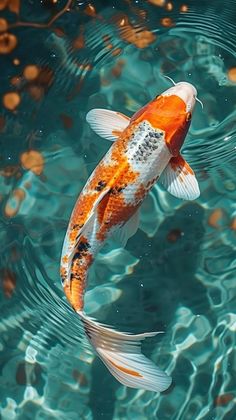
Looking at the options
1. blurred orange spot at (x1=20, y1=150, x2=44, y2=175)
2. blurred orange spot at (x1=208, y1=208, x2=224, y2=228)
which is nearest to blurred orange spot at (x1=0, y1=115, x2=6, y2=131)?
blurred orange spot at (x1=20, y1=150, x2=44, y2=175)

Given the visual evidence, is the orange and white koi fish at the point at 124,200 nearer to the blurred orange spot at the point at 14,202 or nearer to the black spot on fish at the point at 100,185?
the black spot on fish at the point at 100,185

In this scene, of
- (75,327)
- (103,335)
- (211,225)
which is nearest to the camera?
(103,335)

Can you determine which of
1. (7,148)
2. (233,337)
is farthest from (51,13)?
(233,337)

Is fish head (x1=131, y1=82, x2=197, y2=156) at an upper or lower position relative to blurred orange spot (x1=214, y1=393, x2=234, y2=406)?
upper

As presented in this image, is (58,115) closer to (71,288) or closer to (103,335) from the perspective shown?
(71,288)

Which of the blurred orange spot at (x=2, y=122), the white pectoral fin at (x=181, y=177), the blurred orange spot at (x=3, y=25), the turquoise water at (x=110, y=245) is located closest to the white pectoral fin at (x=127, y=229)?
the white pectoral fin at (x=181, y=177)

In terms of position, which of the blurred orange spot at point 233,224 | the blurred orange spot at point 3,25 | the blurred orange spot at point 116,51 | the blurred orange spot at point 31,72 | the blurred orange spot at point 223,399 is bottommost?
the blurred orange spot at point 223,399

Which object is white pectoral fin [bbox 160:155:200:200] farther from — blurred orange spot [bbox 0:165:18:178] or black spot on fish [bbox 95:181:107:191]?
blurred orange spot [bbox 0:165:18:178]

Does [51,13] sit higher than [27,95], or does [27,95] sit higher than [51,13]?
[51,13]
